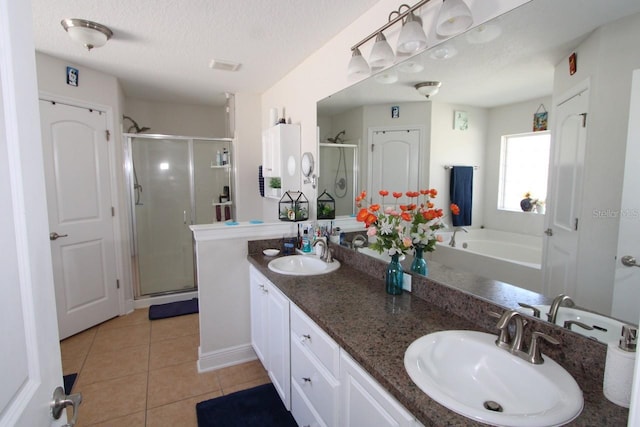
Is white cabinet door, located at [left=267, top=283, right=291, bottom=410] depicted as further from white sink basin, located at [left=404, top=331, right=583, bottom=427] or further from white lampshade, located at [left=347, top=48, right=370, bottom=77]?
white lampshade, located at [left=347, top=48, right=370, bottom=77]

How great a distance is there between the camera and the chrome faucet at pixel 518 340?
39.4 inches

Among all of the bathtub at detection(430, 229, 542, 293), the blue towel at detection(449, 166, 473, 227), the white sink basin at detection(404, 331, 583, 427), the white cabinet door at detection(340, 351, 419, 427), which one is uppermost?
the blue towel at detection(449, 166, 473, 227)

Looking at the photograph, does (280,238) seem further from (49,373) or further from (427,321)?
(49,373)

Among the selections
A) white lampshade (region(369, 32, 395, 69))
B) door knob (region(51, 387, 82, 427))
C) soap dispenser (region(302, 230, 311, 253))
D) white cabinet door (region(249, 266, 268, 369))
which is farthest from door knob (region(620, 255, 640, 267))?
soap dispenser (region(302, 230, 311, 253))

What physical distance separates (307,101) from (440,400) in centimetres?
243

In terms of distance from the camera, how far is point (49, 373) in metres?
0.70

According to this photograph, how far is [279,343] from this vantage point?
6.28 feet

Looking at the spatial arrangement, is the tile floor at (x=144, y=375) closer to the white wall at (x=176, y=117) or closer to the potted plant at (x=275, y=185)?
the potted plant at (x=275, y=185)

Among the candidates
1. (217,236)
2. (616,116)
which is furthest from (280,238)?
(616,116)

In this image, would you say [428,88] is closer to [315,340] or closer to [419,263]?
[419,263]

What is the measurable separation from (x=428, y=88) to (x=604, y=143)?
828 mm

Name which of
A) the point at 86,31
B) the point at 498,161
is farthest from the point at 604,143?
the point at 86,31

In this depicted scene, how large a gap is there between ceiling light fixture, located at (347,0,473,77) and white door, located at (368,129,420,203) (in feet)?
1.20

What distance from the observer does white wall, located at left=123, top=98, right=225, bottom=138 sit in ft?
14.2
